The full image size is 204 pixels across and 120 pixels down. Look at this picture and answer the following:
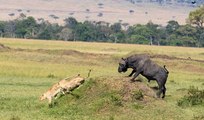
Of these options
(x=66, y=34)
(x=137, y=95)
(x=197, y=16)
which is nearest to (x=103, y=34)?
(x=66, y=34)

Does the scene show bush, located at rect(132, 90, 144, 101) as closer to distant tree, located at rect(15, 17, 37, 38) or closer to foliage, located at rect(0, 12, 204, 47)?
foliage, located at rect(0, 12, 204, 47)

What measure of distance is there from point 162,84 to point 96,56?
24.0 meters

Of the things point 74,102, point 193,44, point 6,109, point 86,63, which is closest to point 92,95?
point 74,102

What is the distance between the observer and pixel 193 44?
305 ft

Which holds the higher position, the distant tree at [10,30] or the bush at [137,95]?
the bush at [137,95]

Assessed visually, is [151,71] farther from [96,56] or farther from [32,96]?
[96,56]

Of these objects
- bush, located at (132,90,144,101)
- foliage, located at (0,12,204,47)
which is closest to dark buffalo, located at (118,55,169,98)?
bush, located at (132,90,144,101)

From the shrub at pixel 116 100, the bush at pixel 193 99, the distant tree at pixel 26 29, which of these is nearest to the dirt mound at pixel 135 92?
the shrub at pixel 116 100

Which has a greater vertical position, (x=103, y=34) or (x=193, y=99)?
(x=193, y=99)

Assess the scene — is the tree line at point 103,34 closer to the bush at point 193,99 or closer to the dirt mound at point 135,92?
the bush at point 193,99

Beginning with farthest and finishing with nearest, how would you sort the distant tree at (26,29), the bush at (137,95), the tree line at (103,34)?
the distant tree at (26,29), the tree line at (103,34), the bush at (137,95)

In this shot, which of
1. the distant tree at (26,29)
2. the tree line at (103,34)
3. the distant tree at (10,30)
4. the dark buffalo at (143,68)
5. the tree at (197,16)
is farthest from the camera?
the distant tree at (10,30)

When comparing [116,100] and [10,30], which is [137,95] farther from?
[10,30]

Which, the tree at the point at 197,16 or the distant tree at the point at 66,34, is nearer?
the tree at the point at 197,16
